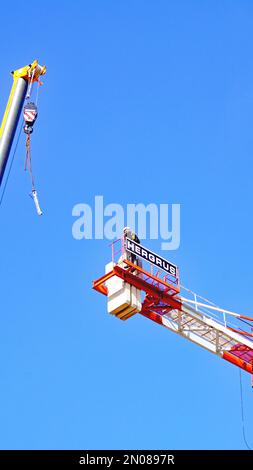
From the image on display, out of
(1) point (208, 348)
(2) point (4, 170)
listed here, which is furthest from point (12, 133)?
(1) point (208, 348)

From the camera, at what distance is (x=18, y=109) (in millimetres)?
54094

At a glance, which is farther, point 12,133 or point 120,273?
point 120,273

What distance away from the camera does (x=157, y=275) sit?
199ft

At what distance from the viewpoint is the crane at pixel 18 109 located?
169 feet

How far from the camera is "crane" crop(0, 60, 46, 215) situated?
169 ft

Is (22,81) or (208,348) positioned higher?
(22,81)

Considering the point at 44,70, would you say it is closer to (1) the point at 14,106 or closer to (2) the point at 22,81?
(2) the point at 22,81
